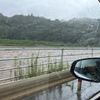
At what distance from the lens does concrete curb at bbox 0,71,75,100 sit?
3007mm

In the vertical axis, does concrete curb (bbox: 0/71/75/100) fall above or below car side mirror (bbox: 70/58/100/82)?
below

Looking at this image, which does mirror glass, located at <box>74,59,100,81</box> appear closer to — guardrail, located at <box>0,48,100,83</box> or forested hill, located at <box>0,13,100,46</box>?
guardrail, located at <box>0,48,100,83</box>

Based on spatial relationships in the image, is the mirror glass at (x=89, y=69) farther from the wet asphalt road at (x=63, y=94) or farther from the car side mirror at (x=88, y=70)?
the wet asphalt road at (x=63, y=94)

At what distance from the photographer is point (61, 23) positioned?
11312 millimetres

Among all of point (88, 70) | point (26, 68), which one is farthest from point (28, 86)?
point (88, 70)

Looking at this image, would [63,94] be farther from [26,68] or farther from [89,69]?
[89,69]

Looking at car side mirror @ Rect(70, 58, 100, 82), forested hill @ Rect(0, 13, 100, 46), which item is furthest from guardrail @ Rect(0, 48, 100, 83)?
forested hill @ Rect(0, 13, 100, 46)

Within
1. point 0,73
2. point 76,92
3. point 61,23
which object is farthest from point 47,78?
point 61,23

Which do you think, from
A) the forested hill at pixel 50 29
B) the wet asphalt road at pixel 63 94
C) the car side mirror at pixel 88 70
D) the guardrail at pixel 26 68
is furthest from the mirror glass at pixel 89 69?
the forested hill at pixel 50 29

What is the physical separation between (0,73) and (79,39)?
656 centimetres

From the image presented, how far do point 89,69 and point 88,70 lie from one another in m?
0.02

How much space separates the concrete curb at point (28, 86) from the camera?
3007 millimetres

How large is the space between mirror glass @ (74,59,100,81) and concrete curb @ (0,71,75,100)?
5.59ft

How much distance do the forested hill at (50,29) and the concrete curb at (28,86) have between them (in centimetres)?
469
